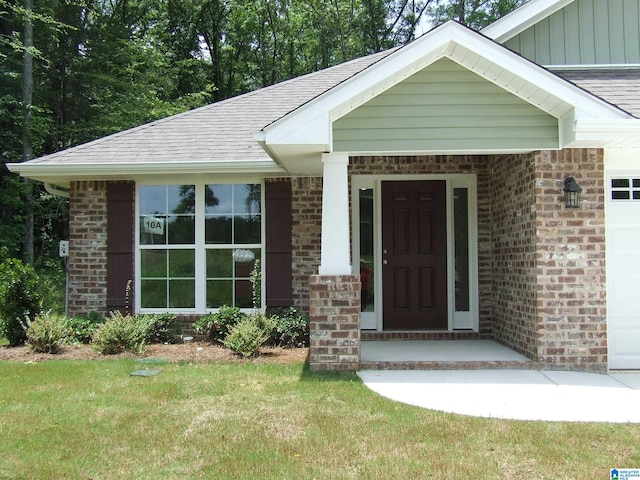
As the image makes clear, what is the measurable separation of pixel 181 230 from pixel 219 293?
1.12 m

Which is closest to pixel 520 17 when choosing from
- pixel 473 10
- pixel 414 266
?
pixel 414 266

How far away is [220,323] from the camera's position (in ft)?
25.7

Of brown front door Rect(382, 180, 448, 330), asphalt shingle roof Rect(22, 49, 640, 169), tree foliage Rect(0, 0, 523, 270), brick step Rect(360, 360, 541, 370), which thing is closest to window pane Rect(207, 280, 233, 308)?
asphalt shingle roof Rect(22, 49, 640, 169)

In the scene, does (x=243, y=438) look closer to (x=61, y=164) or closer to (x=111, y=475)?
(x=111, y=475)

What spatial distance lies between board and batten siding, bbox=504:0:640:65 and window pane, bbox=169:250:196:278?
18.2 feet

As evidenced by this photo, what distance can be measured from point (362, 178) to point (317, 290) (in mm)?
2753

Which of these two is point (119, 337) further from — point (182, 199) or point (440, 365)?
point (440, 365)

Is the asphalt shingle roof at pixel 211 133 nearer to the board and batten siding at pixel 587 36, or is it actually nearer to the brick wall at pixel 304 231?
the brick wall at pixel 304 231

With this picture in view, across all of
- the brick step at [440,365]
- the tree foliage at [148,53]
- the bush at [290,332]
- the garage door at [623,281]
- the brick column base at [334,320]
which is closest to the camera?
the brick column base at [334,320]

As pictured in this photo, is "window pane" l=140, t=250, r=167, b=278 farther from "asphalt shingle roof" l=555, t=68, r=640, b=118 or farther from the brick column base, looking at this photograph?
"asphalt shingle roof" l=555, t=68, r=640, b=118

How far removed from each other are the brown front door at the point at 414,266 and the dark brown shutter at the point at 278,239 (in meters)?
1.43

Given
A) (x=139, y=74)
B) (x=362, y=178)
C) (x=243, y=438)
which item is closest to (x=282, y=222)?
(x=362, y=178)

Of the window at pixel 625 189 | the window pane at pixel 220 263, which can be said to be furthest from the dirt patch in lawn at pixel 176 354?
the window at pixel 625 189

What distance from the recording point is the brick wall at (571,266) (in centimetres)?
632
